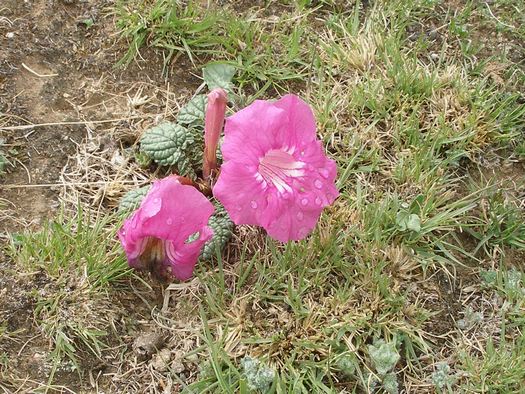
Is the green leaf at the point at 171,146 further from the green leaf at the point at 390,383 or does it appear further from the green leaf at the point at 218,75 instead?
the green leaf at the point at 390,383

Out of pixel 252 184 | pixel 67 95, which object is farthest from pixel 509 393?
pixel 67 95

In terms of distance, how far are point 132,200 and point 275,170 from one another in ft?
1.75

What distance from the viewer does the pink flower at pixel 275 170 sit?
2115 mm

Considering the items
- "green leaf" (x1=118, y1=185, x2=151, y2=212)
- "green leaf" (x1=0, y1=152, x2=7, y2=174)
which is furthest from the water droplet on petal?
"green leaf" (x1=0, y1=152, x2=7, y2=174)

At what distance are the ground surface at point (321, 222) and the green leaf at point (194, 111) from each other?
4.5 inches

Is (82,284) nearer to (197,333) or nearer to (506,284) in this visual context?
(197,333)

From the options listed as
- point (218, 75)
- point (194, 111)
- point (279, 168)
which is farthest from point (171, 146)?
point (279, 168)

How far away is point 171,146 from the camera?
8.28 feet

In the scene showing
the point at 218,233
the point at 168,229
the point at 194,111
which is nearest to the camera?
the point at 168,229

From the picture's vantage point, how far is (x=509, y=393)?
2.26 metres

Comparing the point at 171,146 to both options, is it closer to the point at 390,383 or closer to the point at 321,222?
the point at 321,222

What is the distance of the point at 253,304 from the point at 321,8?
51.7 inches

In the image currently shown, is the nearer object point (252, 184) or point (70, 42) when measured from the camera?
point (252, 184)

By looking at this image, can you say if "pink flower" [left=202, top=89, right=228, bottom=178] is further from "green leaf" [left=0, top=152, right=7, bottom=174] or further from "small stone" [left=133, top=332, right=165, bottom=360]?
"green leaf" [left=0, top=152, right=7, bottom=174]
